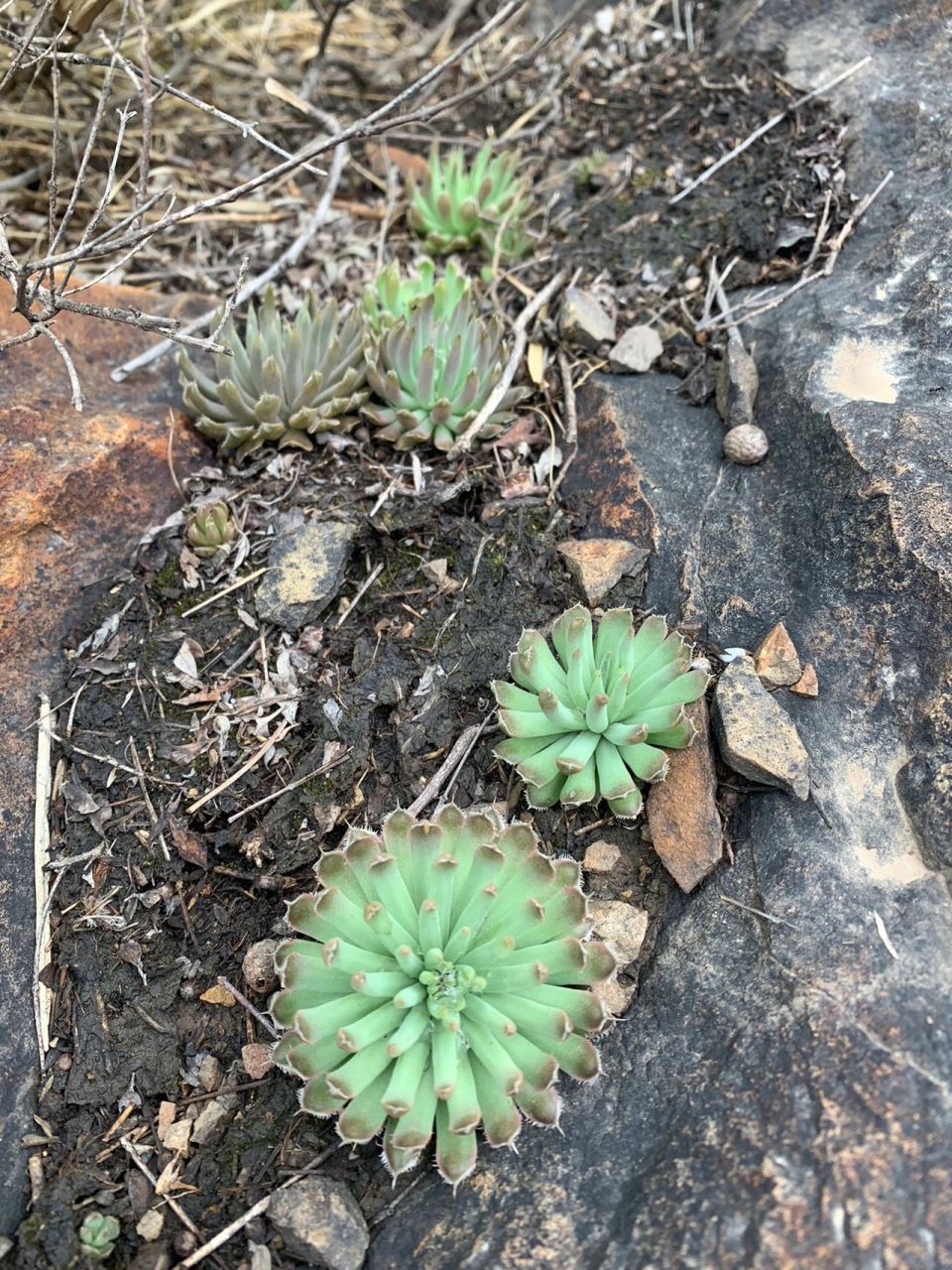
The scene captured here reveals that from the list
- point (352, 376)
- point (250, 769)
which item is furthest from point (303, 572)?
point (352, 376)

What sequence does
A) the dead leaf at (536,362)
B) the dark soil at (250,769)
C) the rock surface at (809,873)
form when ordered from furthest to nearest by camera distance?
the dead leaf at (536,362)
the dark soil at (250,769)
the rock surface at (809,873)

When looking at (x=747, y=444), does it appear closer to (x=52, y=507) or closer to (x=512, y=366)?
(x=512, y=366)

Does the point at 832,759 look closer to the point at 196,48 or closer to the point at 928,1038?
the point at 928,1038

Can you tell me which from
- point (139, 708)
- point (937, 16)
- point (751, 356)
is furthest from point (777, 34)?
point (139, 708)

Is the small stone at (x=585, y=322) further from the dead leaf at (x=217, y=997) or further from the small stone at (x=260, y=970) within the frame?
the dead leaf at (x=217, y=997)

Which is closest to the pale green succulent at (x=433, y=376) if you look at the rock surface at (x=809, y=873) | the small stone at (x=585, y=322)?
the small stone at (x=585, y=322)

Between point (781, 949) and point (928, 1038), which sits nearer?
point (928, 1038)

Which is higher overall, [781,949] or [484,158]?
[484,158]
